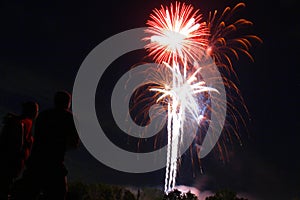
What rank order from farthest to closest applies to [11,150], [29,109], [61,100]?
1. [29,109]
2. [11,150]
3. [61,100]

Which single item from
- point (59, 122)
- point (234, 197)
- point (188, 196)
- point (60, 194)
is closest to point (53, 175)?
point (60, 194)

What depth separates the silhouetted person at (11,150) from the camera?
6832 millimetres

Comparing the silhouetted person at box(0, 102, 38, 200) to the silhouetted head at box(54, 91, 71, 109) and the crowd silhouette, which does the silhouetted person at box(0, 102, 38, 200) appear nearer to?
the crowd silhouette

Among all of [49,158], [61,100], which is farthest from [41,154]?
[61,100]

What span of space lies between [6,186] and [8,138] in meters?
0.84

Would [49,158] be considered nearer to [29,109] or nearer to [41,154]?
[41,154]

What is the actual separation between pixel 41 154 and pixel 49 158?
0.14 m

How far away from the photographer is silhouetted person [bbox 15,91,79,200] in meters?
5.92

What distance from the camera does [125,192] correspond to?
127188 mm

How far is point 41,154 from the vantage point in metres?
5.98

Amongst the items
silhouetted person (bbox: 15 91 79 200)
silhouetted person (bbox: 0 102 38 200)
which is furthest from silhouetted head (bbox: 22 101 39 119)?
silhouetted person (bbox: 15 91 79 200)

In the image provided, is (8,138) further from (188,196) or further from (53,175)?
(188,196)

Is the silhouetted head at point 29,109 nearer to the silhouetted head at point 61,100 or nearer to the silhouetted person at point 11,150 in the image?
the silhouetted person at point 11,150

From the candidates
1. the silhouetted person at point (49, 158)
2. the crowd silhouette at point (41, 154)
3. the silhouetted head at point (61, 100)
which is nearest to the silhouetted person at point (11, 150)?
the crowd silhouette at point (41, 154)
